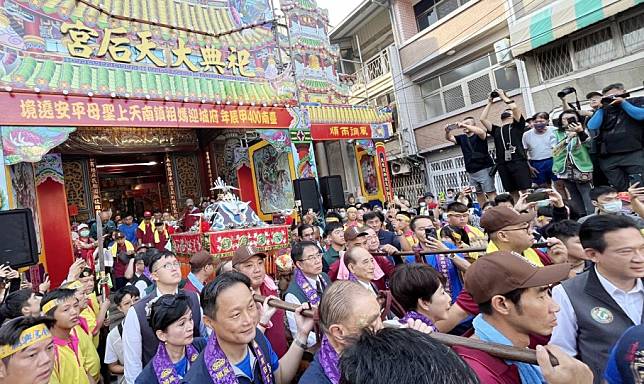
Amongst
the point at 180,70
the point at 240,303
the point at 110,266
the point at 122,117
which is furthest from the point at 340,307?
the point at 180,70

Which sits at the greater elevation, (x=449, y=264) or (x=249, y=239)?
(x=249, y=239)

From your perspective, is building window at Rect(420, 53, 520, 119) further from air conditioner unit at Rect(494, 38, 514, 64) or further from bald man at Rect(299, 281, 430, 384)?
bald man at Rect(299, 281, 430, 384)

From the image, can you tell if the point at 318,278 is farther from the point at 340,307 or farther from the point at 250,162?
the point at 250,162

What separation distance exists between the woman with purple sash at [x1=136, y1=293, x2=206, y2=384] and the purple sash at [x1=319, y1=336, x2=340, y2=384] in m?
0.98

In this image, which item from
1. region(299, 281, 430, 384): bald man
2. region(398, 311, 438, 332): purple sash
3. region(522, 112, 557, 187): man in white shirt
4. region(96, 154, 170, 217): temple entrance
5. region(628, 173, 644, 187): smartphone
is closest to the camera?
region(299, 281, 430, 384): bald man

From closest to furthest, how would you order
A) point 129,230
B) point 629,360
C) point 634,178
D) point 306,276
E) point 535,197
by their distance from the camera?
point 629,360, point 306,276, point 634,178, point 535,197, point 129,230

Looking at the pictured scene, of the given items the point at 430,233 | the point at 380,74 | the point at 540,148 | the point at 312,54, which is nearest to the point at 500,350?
the point at 430,233

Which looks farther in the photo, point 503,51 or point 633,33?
point 503,51

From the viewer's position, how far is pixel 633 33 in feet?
29.4

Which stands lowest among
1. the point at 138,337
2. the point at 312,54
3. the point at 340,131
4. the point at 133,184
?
the point at 138,337

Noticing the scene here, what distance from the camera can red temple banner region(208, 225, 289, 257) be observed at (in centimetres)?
595

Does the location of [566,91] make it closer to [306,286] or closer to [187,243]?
[306,286]

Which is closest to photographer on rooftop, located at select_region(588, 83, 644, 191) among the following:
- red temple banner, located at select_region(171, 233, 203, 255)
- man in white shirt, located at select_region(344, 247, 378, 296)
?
man in white shirt, located at select_region(344, 247, 378, 296)

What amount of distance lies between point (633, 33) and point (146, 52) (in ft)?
37.2
